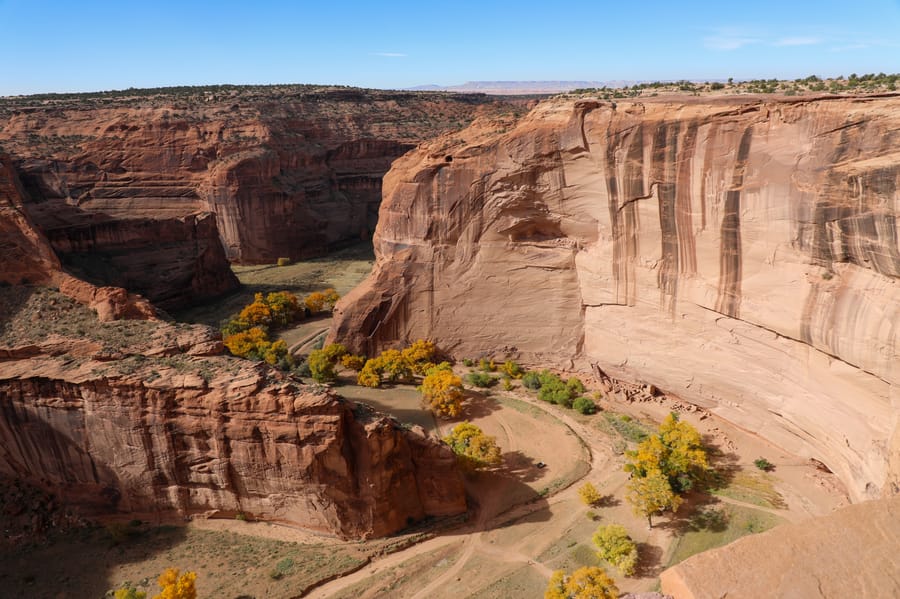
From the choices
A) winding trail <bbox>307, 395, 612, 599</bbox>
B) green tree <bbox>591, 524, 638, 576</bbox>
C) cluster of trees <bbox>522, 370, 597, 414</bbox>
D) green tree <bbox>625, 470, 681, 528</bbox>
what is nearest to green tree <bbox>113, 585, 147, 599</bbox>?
winding trail <bbox>307, 395, 612, 599</bbox>

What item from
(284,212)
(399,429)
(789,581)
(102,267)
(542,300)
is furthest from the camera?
(284,212)

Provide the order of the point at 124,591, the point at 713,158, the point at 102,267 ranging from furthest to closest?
the point at 102,267 → the point at 713,158 → the point at 124,591

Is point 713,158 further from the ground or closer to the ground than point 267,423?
further from the ground

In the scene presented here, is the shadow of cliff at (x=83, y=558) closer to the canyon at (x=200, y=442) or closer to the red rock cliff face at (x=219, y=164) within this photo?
the canyon at (x=200, y=442)

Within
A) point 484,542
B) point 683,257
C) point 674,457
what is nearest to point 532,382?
point 674,457

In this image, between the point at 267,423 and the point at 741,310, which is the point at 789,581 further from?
the point at 741,310

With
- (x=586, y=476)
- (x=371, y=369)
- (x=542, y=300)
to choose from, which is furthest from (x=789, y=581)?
(x=371, y=369)

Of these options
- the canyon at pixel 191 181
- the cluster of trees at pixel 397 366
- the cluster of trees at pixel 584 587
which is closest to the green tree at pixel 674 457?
the cluster of trees at pixel 584 587
